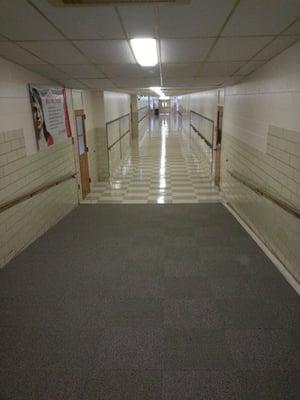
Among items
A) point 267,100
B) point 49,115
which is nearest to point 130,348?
point 267,100

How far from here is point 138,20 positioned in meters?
2.63

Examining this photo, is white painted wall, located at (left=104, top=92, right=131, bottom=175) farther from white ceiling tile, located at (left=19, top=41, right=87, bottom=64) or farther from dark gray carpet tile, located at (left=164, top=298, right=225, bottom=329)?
dark gray carpet tile, located at (left=164, top=298, right=225, bottom=329)

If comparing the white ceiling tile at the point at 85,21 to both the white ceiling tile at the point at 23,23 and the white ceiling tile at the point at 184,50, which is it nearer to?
the white ceiling tile at the point at 23,23

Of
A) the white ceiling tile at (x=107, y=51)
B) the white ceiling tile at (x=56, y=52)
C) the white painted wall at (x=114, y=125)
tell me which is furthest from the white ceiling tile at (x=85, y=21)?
the white painted wall at (x=114, y=125)

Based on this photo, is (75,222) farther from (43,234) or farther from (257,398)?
(257,398)

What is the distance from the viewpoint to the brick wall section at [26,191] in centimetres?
389

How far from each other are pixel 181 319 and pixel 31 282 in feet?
6.13

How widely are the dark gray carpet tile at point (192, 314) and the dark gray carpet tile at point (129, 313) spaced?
0.09m

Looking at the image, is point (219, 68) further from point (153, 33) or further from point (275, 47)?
point (153, 33)

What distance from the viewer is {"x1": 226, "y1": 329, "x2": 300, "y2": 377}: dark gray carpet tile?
2.35 m

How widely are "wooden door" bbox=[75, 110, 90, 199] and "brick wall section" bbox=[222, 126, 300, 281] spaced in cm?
389

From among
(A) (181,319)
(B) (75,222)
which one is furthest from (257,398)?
(B) (75,222)

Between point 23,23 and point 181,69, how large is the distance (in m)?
2.79

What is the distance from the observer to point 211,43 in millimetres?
3320
